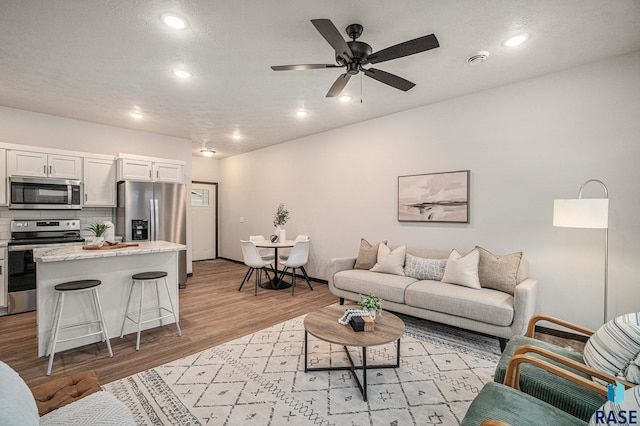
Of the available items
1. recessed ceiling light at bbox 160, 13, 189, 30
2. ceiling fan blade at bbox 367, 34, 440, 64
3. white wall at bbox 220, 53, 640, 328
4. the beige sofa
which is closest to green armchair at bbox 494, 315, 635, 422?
the beige sofa

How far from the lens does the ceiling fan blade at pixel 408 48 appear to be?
2.04 metres

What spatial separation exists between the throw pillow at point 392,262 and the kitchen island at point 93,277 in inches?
101

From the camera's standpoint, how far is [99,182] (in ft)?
15.9

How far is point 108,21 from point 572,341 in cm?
519

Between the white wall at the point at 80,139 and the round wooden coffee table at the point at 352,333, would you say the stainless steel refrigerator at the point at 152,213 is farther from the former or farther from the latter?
the round wooden coffee table at the point at 352,333

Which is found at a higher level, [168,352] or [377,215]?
[377,215]

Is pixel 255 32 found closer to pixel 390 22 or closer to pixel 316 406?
pixel 390 22

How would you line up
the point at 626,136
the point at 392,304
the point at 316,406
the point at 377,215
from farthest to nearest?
the point at 377,215 → the point at 392,304 → the point at 626,136 → the point at 316,406

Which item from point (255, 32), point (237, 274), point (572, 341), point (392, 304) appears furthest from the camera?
point (237, 274)

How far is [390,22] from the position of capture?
2.38 meters

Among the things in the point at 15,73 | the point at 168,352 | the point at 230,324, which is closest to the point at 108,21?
the point at 15,73

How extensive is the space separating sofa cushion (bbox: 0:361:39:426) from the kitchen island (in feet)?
5.67

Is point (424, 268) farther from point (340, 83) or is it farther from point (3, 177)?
point (3, 177)

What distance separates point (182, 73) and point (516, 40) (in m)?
3.23
